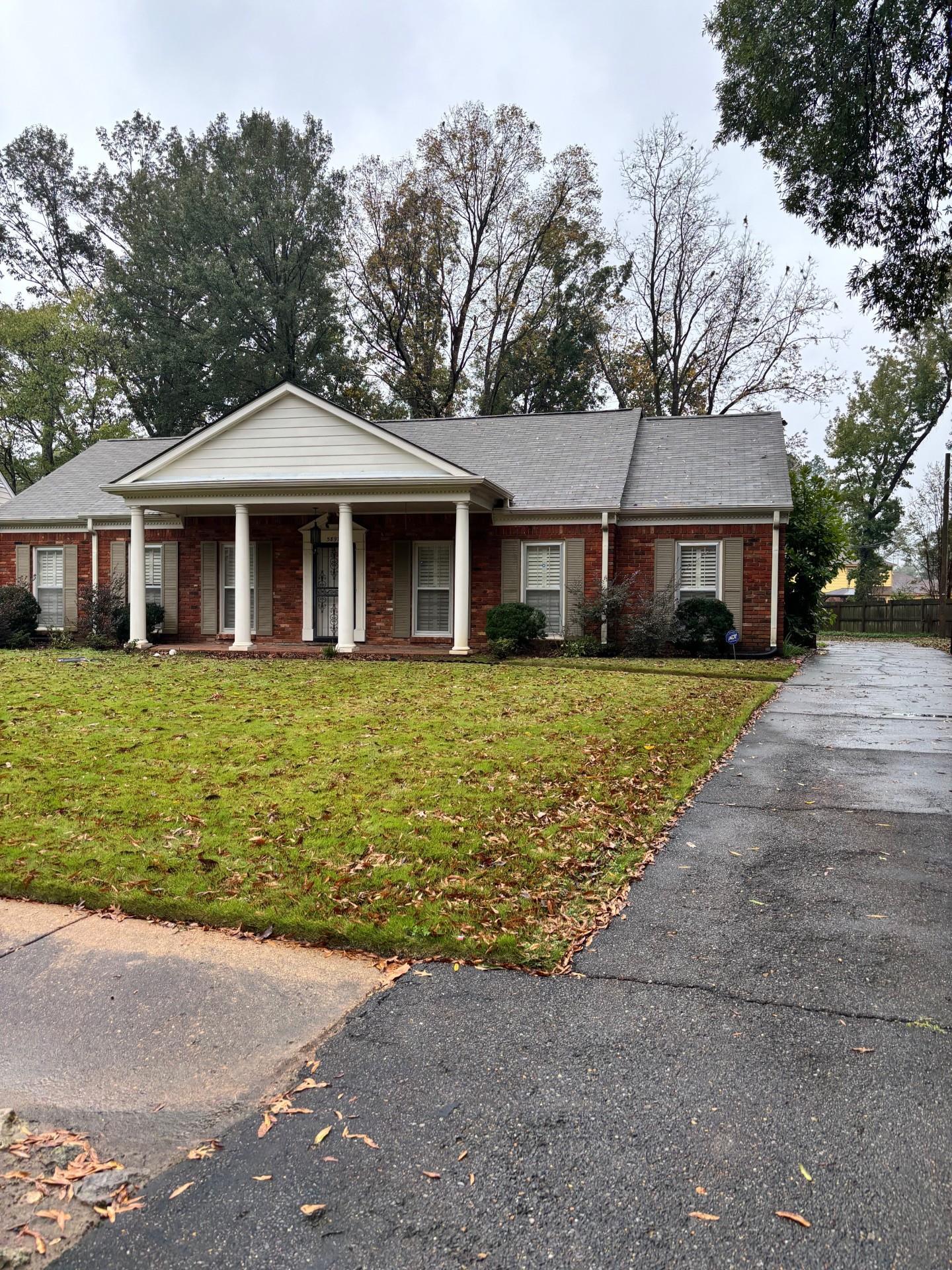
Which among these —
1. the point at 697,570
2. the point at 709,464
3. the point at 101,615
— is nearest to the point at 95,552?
the point at 101,615

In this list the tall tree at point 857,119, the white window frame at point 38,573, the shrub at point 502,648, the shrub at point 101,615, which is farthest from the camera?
the white window frame at point 38,573

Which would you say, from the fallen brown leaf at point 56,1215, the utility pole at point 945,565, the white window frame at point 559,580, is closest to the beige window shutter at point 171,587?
the white window frame at point 559,580

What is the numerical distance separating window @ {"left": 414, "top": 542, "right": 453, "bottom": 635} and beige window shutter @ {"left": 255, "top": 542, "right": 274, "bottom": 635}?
10.6 ft

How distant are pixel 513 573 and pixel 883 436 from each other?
31.7 metres

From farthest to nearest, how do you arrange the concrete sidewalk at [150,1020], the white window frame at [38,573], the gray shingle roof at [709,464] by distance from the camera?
the white window frame at [38,573]
the gray shingle roof at [709,464]
the concrete sidewalk at [150,1020]

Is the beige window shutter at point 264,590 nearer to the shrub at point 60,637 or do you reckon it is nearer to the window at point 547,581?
the shrub at point 60,637

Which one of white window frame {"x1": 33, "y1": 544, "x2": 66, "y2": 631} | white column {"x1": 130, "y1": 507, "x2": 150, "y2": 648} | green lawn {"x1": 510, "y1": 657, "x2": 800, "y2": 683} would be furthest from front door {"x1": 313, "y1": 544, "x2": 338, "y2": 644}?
white window frame {"x1": 33, "y1": 544, "x2": 66, "y2": 631}

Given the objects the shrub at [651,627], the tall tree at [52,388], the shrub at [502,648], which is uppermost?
the tall tree at [52,388]

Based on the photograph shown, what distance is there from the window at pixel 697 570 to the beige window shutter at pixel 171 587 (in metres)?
10.9

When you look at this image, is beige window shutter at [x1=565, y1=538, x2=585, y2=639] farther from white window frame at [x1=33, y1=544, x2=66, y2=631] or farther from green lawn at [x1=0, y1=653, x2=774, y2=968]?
white window frame at [x1=33, y1=544, x2=66, y2=631]

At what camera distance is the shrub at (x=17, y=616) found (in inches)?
697

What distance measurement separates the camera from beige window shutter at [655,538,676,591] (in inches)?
636

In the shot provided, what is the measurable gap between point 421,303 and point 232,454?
17375 millimetres

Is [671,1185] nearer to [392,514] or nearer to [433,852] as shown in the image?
[433,852]
